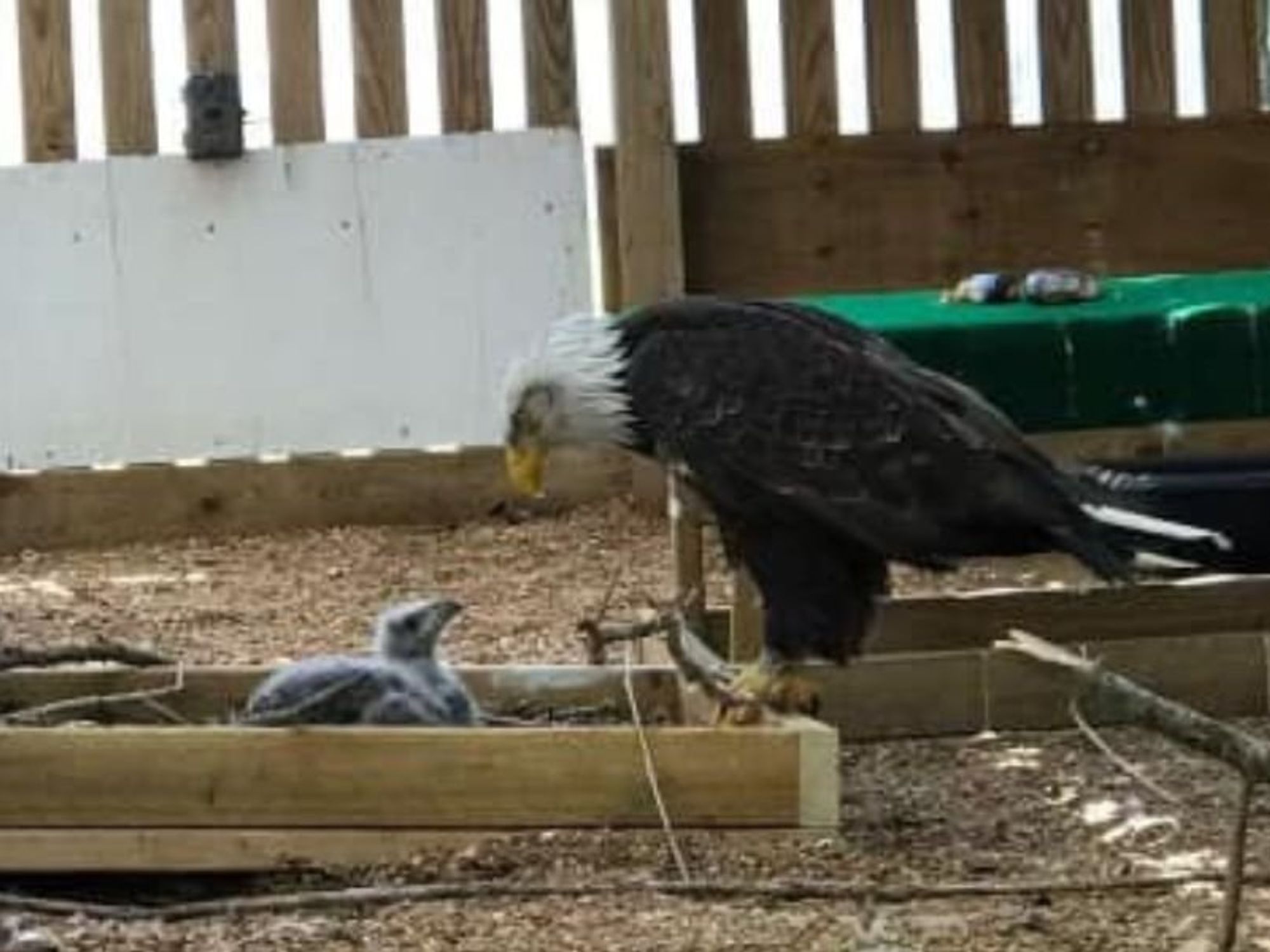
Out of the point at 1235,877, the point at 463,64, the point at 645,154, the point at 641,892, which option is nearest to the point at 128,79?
the point at 463,64

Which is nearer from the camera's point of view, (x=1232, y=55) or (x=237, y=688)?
(x=237, y=688)

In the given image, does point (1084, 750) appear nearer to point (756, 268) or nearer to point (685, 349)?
point (685, 349)

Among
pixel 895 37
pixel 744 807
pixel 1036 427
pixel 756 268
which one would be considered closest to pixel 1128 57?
pixel 895 37

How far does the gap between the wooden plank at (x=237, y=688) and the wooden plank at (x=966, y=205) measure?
159 inches

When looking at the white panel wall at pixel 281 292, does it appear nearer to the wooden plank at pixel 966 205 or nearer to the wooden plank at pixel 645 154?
the wooden plank at pixel 645 154

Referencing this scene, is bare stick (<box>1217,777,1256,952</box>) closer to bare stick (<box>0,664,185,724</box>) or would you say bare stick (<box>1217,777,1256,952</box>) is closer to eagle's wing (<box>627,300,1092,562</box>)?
eagle's wing (<box>627,300,1092,562</box>)

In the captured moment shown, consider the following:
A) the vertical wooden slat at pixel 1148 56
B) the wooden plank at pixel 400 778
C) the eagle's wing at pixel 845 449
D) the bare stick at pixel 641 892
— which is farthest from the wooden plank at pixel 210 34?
the bare stick at pixel 641 892

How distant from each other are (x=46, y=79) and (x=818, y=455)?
16.8ft

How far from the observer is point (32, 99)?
8.91 m

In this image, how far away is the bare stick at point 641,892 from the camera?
12.4 ft

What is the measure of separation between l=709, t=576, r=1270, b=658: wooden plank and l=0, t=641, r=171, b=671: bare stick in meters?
1.58

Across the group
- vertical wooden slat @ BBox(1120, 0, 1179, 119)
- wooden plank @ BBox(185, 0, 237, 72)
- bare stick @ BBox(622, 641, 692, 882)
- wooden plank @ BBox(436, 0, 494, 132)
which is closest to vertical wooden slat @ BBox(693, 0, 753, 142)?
wooden plank @ BBox(436, 0, 494, 132)

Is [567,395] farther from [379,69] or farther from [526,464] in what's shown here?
[379,69]

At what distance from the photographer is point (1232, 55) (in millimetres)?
9203
